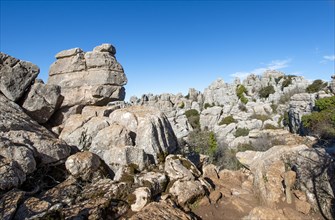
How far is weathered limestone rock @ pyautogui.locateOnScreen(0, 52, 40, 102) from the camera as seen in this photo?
9.39 metres

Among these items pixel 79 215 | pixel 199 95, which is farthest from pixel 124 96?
pixel 199 95

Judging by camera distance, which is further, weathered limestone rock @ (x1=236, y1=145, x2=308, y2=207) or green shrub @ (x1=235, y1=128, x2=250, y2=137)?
green shrub @ (x1=235, y1=128, x2=250, y2=137)

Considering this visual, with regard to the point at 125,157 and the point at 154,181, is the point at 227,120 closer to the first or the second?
the point at 125,157

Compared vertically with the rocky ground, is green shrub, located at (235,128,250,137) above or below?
below

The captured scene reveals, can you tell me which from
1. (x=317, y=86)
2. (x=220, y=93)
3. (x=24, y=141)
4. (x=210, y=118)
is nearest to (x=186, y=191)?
(x=24, y=141)

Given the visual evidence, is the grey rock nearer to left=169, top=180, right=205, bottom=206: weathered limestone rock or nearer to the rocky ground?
the rocky ground

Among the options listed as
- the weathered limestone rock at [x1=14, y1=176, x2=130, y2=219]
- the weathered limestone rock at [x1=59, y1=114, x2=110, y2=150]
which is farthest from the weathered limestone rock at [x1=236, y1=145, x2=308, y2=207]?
the weathered limestone rock at [x1=59, y1=114, x2=110, y2=150]

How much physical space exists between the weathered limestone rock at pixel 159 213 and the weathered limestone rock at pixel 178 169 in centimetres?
178

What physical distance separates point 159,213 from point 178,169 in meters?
2.75

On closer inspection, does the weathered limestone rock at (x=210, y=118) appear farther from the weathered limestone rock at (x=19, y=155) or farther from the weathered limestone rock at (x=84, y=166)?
the weathered limestone rock at (x=19, y=155)

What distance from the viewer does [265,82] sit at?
7112 centimetres

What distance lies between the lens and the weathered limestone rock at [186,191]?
27.6ft

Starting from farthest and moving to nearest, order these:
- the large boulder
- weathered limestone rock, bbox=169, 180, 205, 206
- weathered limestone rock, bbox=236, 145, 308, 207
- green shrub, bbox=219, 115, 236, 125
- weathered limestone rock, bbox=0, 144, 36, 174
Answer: green shrub, bbox=219, 115, 236, 125
weathered limestone rock, bbox=236, 145, 308, 207
weathered limestone rock, bbox=169, 180, 205, 206
the large boulder
weathered limestone rock, bbox=0, 144, 36, 174

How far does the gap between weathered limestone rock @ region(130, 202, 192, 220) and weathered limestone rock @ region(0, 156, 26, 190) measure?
3.83 meters
